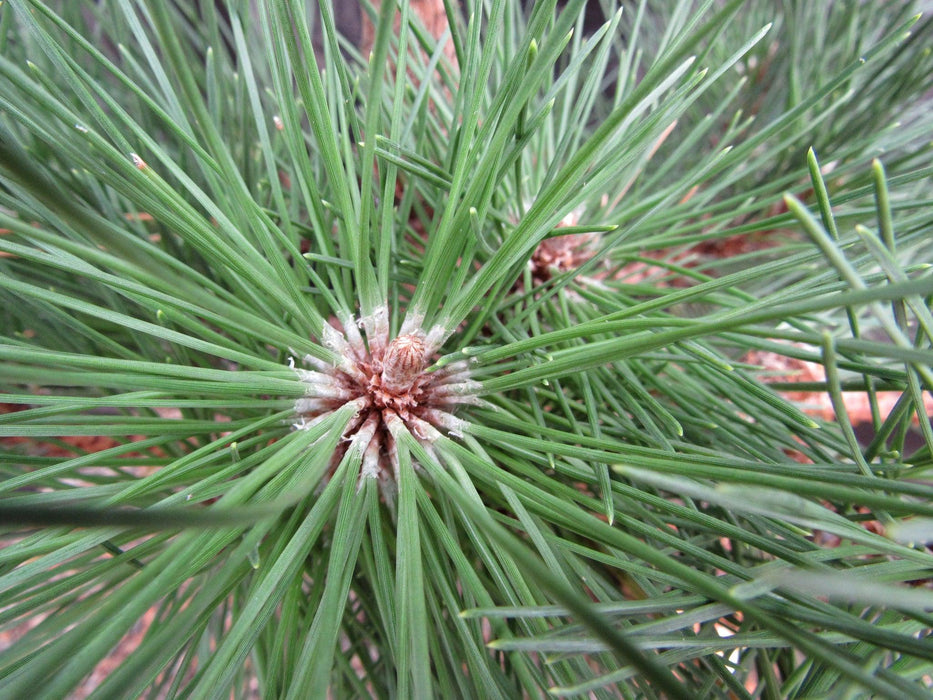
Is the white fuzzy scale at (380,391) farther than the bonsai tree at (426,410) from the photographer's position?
Yes

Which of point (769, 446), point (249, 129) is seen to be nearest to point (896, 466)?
point (769, 446)

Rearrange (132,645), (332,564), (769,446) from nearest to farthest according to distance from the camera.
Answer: (332,564)
(769,446)
(132,645)

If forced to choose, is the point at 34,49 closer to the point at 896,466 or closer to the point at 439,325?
the point at 439,325

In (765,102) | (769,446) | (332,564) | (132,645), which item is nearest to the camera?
(332,564)

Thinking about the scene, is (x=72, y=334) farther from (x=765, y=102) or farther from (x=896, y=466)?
(x=765, y=102)

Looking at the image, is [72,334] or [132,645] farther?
[132,645]

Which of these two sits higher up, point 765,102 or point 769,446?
point 765,102

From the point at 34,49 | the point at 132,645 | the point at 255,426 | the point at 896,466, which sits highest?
the point at 34,49

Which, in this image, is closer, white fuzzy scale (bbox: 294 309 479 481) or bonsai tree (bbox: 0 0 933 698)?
bonsai tree (bbox: 0 0 933 698)
